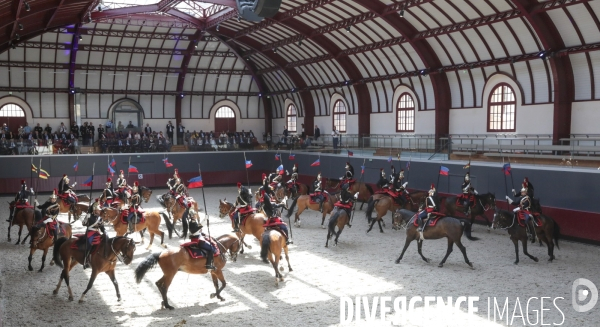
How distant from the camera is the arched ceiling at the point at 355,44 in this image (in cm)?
2338

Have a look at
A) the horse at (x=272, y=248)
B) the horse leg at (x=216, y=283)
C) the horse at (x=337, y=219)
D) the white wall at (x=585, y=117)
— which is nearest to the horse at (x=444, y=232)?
the horse at (x=337, y=219)

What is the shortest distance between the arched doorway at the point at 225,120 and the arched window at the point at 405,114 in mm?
18399

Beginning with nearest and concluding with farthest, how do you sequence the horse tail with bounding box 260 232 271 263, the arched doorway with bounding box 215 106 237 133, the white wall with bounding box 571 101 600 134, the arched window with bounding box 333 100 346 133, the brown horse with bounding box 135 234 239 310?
the brown horse with bounding box 135 234 239 310
the horse tail with bounding box 260 232 271 263
the white wall with bounding box 571 101 600 134
the arched window with bounding box 333 100 346 133
the arched doorway with bounding box 215 106 237 133

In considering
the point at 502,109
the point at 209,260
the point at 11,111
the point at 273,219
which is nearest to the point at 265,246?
the point at 273,219

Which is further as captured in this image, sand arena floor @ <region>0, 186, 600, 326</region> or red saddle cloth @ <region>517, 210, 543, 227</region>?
red saddle cloth @ <region>517, 210, 543, 227</region>

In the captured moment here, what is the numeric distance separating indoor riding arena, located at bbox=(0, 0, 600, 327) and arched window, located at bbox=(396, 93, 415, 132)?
0.14 metres

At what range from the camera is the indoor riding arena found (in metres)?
11.0

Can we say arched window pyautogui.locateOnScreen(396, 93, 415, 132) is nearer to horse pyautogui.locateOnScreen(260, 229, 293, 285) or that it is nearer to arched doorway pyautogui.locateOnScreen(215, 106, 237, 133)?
arched doorway pyautogui.locateOnScreen(215, 106, 237, 133)

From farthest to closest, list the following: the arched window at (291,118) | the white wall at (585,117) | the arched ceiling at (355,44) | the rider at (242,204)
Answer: the arched window at (291,118) → the arched ceiling at (355,44) → the white wall at (585,117) → the rider at (242,204)

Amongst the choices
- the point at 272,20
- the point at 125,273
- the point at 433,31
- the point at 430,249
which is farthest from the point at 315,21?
the point at 125,273

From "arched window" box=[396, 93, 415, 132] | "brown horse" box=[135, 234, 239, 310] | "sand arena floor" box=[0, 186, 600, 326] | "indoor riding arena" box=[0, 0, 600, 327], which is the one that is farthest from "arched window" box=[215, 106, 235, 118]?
"brown horse" box=[135, 234, 239, 310]

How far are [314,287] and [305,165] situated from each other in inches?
832

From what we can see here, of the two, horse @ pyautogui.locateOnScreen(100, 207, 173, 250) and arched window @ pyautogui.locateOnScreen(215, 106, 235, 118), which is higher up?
arched window @ pyautogui.locateOnScreen(215, 106, 235, 118)

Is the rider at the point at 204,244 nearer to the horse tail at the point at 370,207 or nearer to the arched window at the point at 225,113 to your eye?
the horse tail at the point at 370,207
